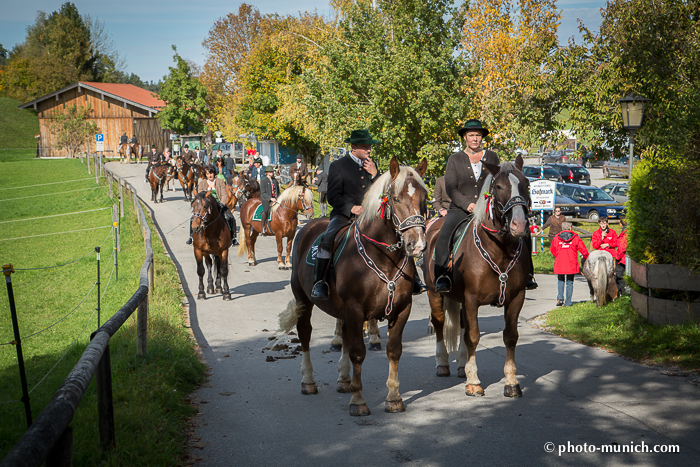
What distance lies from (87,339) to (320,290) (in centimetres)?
677

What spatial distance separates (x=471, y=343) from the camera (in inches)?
276

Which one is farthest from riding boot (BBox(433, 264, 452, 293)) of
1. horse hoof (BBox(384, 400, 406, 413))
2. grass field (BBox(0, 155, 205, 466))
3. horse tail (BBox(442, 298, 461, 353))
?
grass field (BBox(0, 155, 205, 466))

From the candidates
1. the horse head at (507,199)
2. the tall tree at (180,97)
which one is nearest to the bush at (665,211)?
the horse head at (507,199)

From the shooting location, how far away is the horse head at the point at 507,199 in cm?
619

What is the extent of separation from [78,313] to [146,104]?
58.9 m

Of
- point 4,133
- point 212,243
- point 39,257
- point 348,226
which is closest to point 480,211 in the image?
point 348,226

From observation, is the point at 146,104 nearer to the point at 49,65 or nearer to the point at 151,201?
the point at 49,65

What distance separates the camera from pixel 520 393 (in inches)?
264

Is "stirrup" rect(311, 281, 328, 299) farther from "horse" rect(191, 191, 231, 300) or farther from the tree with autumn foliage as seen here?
the tree with autumn foliage

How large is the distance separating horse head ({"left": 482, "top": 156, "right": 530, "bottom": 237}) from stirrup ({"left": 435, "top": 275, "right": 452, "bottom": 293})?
32.1 inches

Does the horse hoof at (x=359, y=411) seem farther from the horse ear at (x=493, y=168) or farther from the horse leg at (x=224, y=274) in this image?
the horse leg at (x=224, y=274)

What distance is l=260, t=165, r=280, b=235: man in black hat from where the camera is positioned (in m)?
18.6

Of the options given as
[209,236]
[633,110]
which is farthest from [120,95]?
[633,110]

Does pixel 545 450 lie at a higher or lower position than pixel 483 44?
lower
